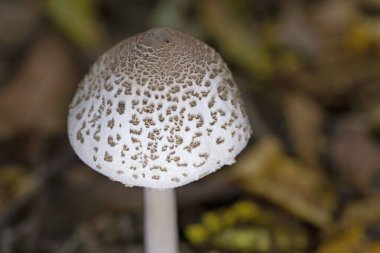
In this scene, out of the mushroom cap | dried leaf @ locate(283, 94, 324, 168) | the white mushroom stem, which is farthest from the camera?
dried leaf @ locate(283, 94, 324, 168)

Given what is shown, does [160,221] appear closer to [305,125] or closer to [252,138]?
[252,138]

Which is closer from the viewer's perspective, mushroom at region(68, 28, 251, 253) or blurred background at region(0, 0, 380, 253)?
mushroom at region(68, 28, 251, 253)

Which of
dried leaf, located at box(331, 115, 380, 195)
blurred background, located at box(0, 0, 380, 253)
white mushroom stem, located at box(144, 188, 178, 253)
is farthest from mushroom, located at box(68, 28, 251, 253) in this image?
dried leaf, located at box(331, 115, 380, 195)

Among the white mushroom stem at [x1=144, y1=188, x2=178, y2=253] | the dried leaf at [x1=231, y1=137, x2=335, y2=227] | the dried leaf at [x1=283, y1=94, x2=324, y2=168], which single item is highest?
the dried leaf at [x1=283, y1=94, x2=324, y2=168]

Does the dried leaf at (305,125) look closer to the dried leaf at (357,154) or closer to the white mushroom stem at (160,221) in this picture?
the dried leaf at (357,154)

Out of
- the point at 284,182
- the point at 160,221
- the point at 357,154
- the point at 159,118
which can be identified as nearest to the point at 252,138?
the point at 284,182

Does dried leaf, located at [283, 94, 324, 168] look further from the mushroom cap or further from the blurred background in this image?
the mushroom cap

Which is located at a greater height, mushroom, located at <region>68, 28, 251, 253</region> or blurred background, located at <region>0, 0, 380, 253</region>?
blurred background, located at <region>0, 0, 380, 253</region>
